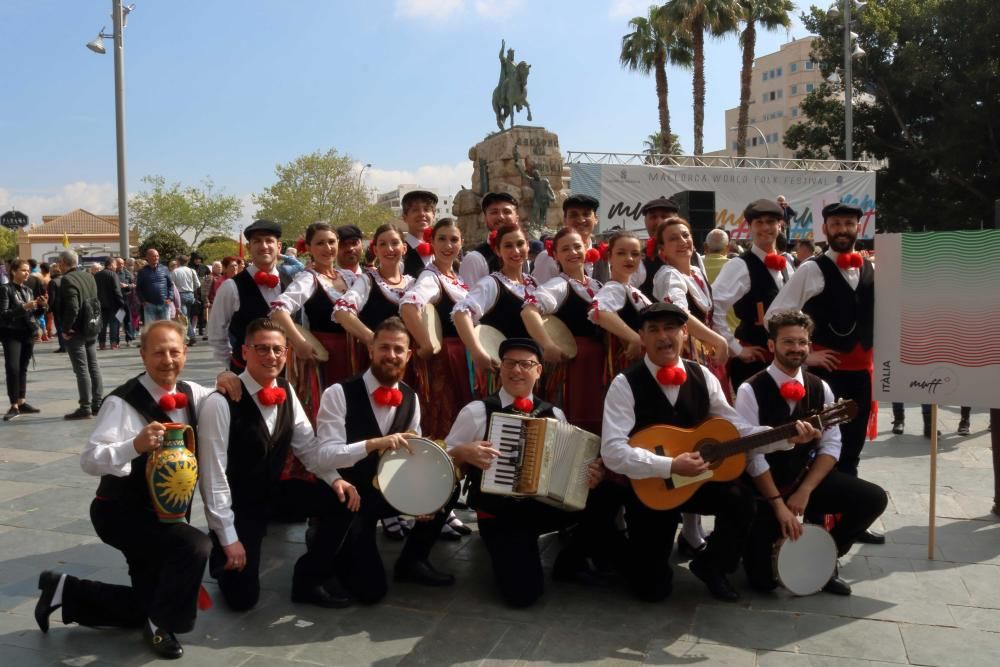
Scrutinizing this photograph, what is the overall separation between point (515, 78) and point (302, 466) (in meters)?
19.2

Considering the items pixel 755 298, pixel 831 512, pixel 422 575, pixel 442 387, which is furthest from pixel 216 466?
pixel 755 298

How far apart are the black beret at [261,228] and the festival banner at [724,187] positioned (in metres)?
13.4

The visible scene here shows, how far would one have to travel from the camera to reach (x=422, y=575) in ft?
12.7

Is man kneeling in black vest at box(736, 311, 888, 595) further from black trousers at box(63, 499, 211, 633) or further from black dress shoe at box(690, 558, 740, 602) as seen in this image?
black trousers at box(63, 499, 211, 633)

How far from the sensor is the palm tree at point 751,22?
26.7 m

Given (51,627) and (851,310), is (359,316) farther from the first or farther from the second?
(851,310)

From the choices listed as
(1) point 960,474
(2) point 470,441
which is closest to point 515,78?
(1) point 960,474

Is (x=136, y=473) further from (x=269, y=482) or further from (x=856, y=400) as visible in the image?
(x=856, y=400)

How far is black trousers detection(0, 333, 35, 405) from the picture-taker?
821cm

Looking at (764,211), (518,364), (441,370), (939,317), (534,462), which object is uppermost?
(764,211)

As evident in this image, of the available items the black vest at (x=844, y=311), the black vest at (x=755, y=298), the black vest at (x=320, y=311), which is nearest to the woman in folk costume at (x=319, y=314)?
the black vest at (x=320, y=311)

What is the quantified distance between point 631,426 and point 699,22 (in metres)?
25.4

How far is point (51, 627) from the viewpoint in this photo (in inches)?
135

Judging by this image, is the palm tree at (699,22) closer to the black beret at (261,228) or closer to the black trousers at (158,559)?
the black beret at (261,228)
